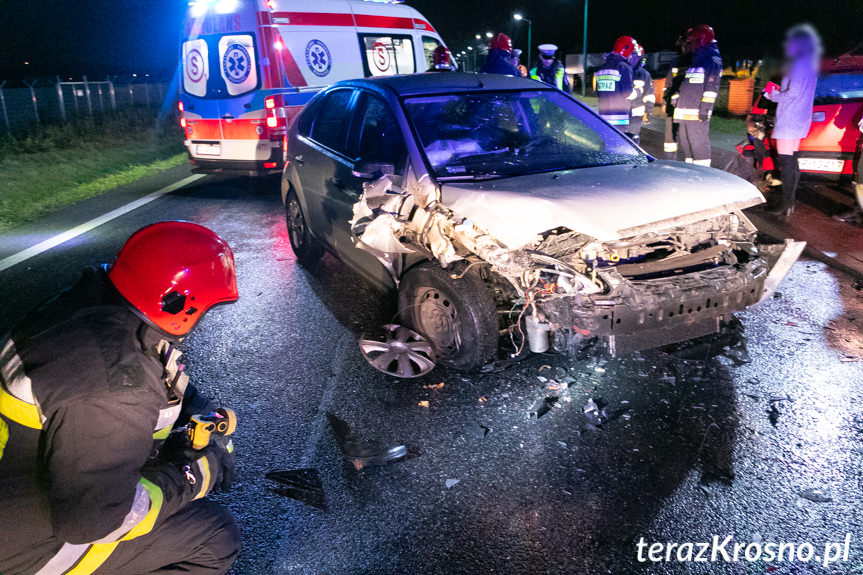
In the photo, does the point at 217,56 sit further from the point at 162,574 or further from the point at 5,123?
the point at 5,123

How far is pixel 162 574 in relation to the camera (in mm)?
2100

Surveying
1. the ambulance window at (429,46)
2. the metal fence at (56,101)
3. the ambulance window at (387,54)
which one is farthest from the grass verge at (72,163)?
the ambulance window at (429,46)

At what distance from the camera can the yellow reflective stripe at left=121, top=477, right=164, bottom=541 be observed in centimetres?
192

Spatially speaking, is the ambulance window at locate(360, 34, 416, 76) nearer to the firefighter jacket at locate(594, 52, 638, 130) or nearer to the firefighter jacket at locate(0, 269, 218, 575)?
the firefighter jacket at locate(594, 52, 638, 130)

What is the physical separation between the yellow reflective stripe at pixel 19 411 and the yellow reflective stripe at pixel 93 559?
431 millimetres

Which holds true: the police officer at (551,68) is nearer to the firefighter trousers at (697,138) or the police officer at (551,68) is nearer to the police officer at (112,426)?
the firefighter trousers at (697,138)

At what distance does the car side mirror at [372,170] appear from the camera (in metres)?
4.07

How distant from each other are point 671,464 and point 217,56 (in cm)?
899

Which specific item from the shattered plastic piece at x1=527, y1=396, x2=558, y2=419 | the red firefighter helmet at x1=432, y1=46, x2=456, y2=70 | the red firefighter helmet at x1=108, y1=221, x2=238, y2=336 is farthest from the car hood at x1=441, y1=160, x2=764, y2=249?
the red firefighter helmet at x1=432, y1=46, x2=456, y2=70

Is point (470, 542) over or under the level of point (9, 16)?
under

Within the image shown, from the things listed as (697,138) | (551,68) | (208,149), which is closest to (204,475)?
(697,138)

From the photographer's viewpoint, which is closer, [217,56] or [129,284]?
[129,284]

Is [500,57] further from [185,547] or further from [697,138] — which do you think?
[185,547]

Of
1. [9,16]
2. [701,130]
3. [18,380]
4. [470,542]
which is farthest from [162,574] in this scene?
[9,16]
